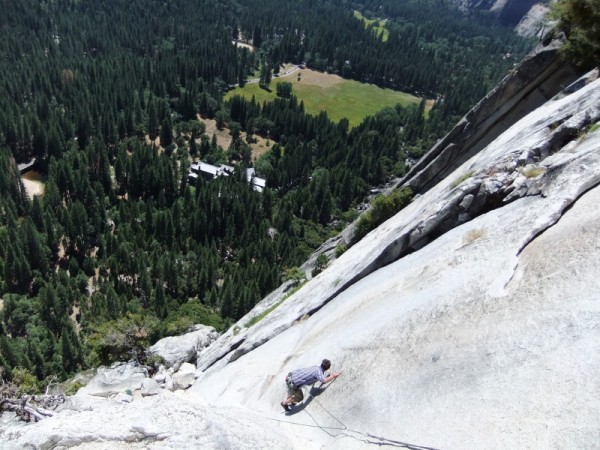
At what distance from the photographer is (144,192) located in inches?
4528

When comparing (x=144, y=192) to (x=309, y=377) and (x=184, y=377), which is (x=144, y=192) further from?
(x=309, y=377)

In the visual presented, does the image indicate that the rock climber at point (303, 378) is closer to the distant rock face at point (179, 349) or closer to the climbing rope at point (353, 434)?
the climbing rope at point (353, 434)

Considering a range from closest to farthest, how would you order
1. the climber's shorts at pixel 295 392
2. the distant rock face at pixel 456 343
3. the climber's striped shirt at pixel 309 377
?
the distant rock face at pixel 456 343
the climber's striped shirt at pixel 309 377
the climber's shorts at pixel 295 392

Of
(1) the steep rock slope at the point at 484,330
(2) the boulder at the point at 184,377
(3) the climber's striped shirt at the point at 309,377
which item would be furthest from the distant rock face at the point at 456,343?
(2) the boulder at the point at 184,377

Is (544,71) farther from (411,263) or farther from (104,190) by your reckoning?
(104,190)

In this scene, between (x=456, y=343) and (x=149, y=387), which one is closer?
(x=456, y=343)

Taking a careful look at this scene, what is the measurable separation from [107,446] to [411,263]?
14.5m

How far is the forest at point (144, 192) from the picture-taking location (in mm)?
72000

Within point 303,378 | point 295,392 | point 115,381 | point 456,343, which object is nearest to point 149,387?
point 115,381

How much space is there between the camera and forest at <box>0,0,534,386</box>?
72.0 m

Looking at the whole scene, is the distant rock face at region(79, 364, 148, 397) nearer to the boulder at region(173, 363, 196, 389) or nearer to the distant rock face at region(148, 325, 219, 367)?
the boulder at region(173, 363, 196, 389)

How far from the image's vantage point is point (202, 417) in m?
17.2

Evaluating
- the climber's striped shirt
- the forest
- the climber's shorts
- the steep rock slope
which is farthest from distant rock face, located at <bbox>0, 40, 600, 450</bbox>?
the forest

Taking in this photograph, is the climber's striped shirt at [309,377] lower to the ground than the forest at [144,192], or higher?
higher
